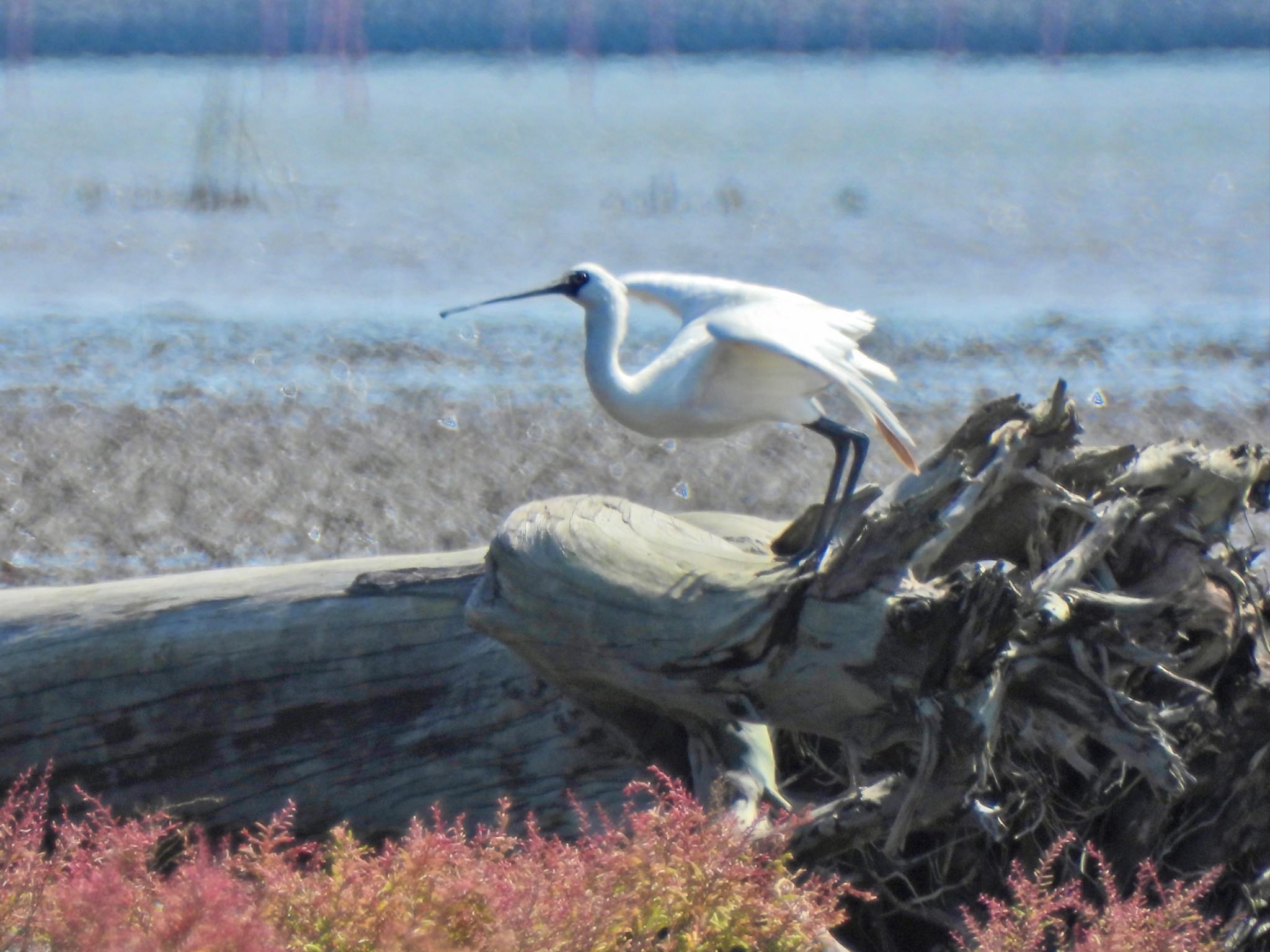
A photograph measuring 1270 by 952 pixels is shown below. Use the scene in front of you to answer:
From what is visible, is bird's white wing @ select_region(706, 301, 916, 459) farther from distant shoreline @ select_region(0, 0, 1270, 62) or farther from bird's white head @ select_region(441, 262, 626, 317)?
distant shoreline @ select_region(0, 0, 1270, 62)

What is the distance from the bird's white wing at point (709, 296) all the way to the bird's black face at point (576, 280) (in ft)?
0.38

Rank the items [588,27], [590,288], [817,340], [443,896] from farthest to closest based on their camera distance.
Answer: [588,27] → [590,288] → [817,340] → [443,896]

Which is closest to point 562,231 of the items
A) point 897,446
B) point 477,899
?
point 897,446

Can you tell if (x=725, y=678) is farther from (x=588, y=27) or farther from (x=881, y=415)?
(x=588, y=27)

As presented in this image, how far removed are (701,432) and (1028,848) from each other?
3.02 ft

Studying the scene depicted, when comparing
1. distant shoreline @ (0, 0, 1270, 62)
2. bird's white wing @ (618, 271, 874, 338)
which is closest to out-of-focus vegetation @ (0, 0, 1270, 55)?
distant shoreline @ (0, 0, 1270, 62)

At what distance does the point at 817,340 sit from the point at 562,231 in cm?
317

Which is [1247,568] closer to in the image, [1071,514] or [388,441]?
[1071,514]

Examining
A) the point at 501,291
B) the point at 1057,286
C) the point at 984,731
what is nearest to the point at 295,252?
the point at 501,291

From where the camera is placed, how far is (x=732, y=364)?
232cm

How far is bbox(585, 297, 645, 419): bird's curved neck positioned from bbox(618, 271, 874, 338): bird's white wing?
7 cm

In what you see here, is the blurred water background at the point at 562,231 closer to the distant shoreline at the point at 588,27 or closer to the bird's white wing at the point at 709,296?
the distant shoreline at the point at 588,27

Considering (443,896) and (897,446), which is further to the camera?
(897,446)

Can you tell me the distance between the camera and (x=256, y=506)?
173 inches
